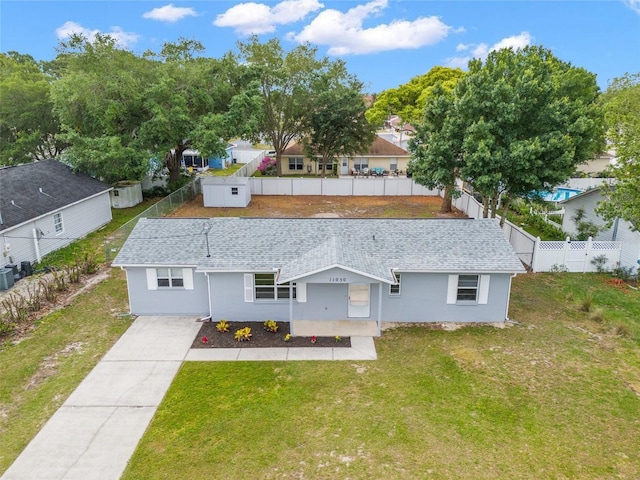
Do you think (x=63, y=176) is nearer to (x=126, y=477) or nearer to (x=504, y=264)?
(x=126, y=477)

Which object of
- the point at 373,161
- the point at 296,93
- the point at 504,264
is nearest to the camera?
the point at 504,264

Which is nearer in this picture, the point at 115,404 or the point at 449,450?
the point at 449,450

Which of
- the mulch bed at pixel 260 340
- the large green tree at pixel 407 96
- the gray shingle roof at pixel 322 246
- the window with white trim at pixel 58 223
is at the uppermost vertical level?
the large green tree at pixel 407 96

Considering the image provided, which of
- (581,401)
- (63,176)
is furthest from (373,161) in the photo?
(581,401)

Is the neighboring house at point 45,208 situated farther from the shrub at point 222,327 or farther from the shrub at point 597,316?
the shrub at point 597,316

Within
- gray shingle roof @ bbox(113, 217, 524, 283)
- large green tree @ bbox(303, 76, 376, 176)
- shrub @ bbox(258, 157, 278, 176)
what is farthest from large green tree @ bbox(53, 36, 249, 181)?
shrub @ bbox(258, 157, 278, 176)

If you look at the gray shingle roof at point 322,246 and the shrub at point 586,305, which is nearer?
the gray shingle roof at point 322,246

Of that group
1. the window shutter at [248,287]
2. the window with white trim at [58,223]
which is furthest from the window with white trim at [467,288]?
the window with white trim at [58,223]
